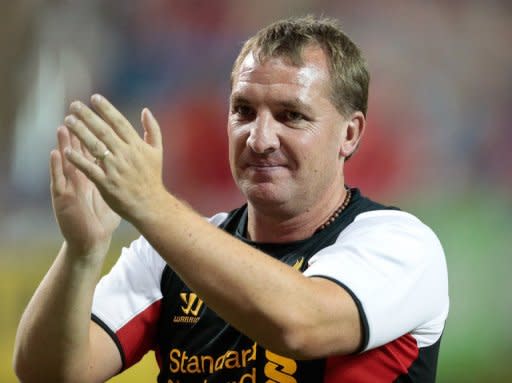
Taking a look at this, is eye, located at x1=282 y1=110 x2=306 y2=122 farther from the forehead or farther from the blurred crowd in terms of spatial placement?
the blurred crowd

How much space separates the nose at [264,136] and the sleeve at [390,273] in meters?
0.21

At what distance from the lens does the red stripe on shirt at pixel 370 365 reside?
1.46 m

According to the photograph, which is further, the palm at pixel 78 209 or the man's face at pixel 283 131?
the man's face at pixel 283 131

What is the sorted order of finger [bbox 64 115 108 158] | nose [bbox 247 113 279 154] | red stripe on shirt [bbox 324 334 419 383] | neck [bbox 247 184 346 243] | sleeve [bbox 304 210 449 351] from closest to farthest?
finger [bbox 64 115 108 158], sleeve [bbox 304 210 449 351], red stripe on shirt [bbox 324 334 419 383], nose [bbox 247 113 279 154], neck [bbox 247 184 346 243]

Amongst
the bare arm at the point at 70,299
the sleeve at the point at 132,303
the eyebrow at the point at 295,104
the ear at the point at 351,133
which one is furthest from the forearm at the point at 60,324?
the ear at the point at 351,133

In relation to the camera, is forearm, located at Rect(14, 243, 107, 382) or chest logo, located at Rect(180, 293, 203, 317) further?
chest logo, located at Rect(180, 293, 203, 317)

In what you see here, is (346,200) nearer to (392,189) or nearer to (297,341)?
(297,341)

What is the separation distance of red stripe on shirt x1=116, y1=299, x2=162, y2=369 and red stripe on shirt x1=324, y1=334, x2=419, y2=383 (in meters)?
0.43

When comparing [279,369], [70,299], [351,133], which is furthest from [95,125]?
[351,133]

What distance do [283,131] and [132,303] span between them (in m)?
0.48

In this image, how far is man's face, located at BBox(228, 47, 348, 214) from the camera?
1588 mm

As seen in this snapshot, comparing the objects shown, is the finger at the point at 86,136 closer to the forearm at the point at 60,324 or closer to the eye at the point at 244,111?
the forearm at the point at 60,324

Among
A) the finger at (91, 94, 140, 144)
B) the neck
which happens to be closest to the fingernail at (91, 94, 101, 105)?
the finger at (91, 94, 140, 144)

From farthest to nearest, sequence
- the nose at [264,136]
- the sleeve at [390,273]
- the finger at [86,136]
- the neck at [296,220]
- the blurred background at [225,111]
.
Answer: the blurred background at [225,111]
the neck at [296,220]
the nose at [264,136]
the sleeve at [390,273]
the finger at [86,136]
